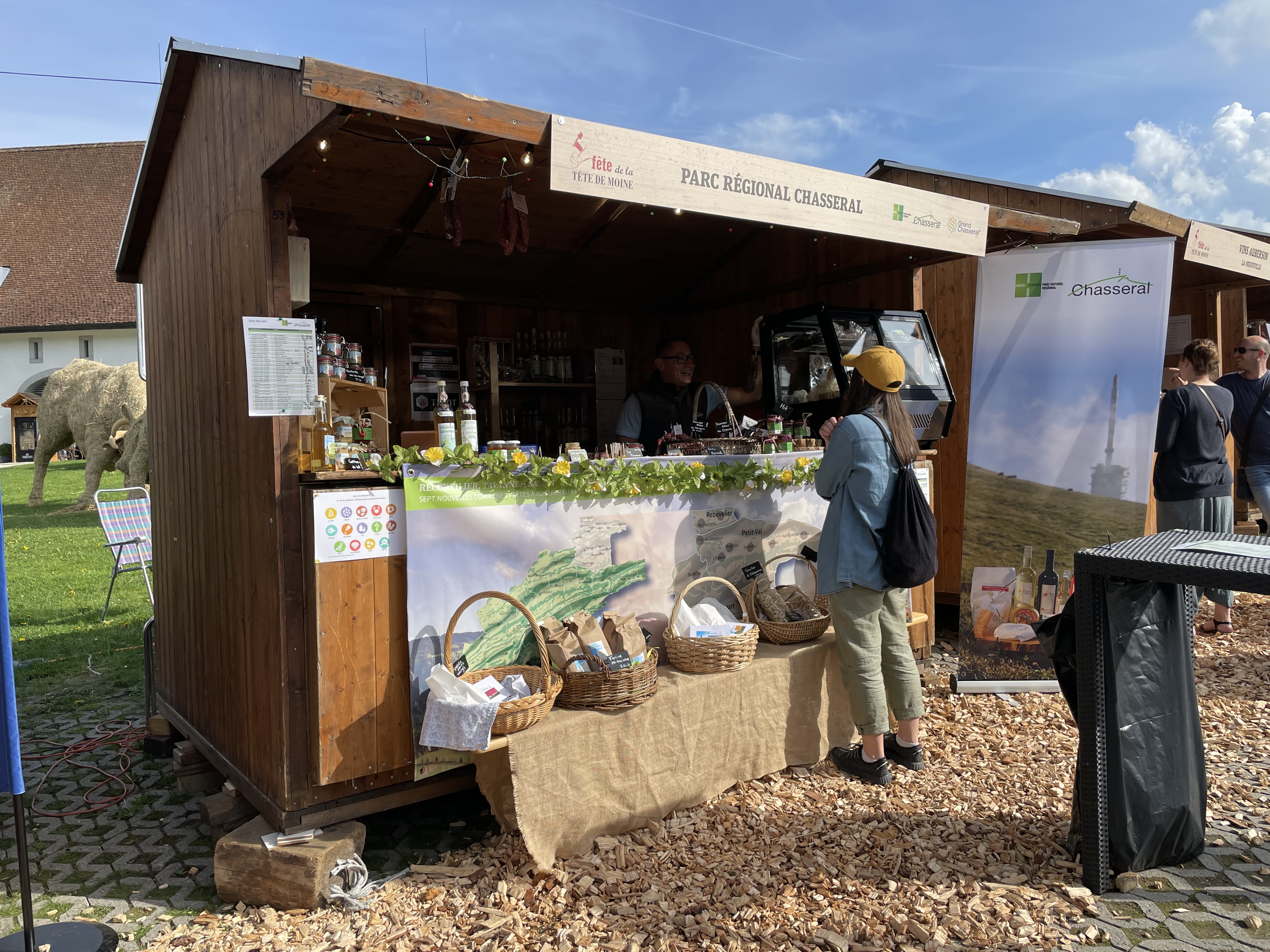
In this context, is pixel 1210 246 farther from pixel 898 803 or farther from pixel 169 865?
pixel 169 865

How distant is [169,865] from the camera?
133 inches

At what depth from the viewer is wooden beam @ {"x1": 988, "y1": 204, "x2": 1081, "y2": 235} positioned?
501cm

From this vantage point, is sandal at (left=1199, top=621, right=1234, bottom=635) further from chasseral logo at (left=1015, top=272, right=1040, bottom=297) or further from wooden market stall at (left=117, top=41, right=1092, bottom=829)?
chasseral logo at (left=1015, top=272, right=1040, bottom=297)

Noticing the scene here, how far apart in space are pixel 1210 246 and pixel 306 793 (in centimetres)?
711

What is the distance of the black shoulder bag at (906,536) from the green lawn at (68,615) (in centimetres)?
519

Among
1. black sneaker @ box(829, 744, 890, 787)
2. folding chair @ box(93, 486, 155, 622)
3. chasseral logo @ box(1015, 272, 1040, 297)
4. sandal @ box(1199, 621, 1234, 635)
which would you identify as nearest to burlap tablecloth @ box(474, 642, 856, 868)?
black sneaker @ box(829, 744, 890, 787)

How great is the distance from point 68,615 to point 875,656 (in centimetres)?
813

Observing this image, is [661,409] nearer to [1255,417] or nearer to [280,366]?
[280,366]

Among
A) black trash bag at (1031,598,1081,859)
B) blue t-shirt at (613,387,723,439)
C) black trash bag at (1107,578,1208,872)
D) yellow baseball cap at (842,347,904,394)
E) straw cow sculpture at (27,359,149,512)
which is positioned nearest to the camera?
black trash bag at (1107,578,1208,872)

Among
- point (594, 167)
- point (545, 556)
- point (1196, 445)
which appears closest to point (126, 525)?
point (545, 556)

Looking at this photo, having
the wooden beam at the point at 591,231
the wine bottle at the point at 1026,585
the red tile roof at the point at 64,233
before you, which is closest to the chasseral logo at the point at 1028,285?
the wine bottle at the point at 1026,585

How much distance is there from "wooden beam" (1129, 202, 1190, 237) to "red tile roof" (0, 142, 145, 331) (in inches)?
1564

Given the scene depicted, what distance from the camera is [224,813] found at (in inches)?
137

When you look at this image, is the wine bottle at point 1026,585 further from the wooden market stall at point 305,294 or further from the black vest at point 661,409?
the black vest at point 661,409
